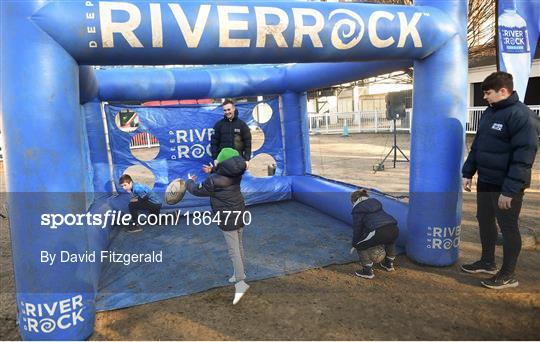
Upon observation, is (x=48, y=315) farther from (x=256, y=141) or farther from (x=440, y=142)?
(x=256, y=141)

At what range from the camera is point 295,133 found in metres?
7.14

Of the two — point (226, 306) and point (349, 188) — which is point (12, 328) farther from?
point (349, 188)

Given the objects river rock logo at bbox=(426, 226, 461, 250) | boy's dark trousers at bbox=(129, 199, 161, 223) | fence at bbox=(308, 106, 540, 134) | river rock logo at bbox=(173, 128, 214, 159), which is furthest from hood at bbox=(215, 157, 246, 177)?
fence at bbox=(308, 106, 540, 134)

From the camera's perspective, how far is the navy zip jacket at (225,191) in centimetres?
347

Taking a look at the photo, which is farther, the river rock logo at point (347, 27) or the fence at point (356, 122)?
the fence at point (356, 122)

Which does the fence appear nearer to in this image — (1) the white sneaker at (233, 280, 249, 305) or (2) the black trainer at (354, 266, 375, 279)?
(2) the black trainer at (354, 266, 375, 279)

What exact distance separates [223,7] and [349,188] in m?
3.56

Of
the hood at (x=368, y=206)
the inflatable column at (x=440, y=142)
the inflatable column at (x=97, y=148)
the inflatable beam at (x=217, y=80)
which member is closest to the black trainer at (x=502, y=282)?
the inflatable column at (x=440, y=142)

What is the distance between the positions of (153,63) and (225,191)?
1.26 metres

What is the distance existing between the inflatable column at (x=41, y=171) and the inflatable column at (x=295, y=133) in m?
4.53

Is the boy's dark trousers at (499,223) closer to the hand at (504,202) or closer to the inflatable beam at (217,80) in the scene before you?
the hand at (504,202)

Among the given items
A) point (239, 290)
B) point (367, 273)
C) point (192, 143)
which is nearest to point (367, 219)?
point (367, 273)

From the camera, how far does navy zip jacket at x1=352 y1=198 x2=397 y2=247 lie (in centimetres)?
377

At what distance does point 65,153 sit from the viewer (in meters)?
2.82
